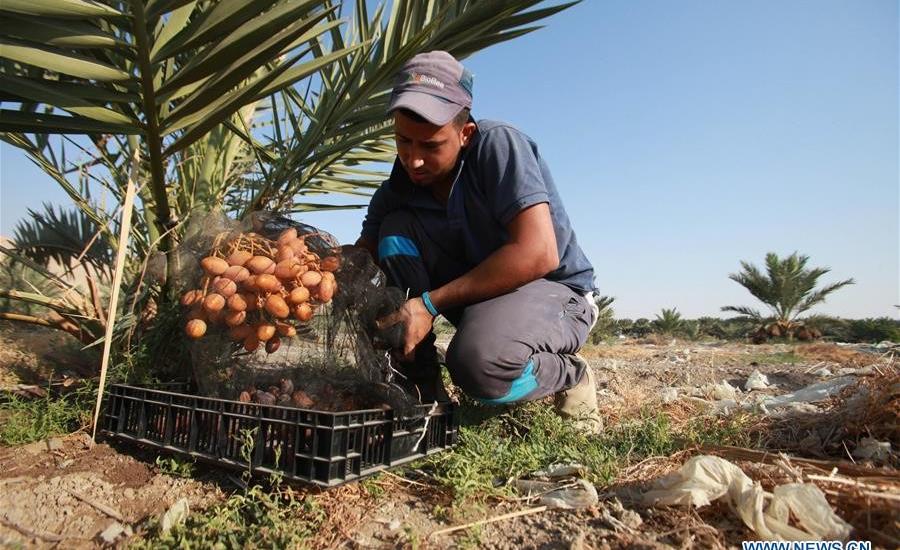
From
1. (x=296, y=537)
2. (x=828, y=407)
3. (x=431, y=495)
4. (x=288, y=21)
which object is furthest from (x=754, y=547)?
(x=288, y=21)

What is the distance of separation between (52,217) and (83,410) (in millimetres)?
1088

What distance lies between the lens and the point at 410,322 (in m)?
1.60

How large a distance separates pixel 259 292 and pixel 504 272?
68cm

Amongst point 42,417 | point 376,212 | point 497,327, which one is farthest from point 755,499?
point 42,417

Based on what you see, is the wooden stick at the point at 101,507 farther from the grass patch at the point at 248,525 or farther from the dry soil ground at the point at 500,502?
the grass patch at the point at 248,525

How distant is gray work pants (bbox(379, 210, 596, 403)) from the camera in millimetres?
1625

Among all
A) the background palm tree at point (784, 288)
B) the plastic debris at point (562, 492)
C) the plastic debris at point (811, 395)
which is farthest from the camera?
the background palm tree at point (784, 288)

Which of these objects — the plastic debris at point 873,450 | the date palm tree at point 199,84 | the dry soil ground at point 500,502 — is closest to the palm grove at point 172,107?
the date palm tree at point 199,84

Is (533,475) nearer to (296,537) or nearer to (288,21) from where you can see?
(296,537)

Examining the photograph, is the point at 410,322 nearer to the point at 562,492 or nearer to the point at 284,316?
the point at 284,316

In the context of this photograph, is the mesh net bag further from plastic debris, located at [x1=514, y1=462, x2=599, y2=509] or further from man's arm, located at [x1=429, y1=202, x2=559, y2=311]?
plastic debris, located at [x1=514, y1=462, x2=599, y2=509]

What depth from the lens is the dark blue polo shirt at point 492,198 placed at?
169 cm

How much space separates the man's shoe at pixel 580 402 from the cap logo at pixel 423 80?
104cm

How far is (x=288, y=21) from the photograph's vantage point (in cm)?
143
